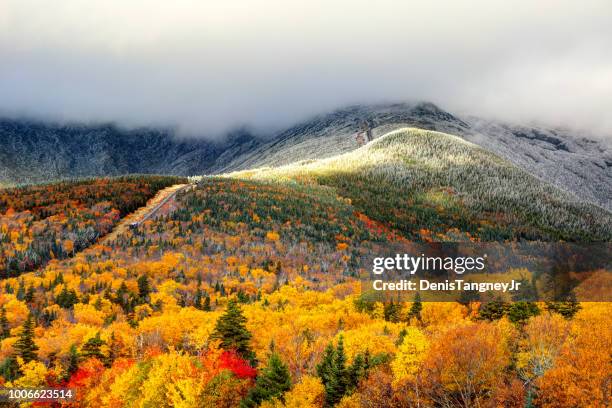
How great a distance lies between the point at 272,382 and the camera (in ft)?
203

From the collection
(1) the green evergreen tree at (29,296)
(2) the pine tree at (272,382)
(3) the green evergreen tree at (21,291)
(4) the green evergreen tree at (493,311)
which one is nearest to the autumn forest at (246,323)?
(2) the pine tree at (272,382)

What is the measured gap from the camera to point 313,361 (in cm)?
7269

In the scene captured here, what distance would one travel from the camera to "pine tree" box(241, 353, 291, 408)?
61.7 m

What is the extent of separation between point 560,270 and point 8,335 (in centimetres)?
9246

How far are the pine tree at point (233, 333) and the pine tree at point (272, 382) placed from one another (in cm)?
1543

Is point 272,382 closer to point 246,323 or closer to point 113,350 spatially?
point 246,323

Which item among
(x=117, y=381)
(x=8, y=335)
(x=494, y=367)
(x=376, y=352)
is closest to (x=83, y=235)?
(x=8, y=335)

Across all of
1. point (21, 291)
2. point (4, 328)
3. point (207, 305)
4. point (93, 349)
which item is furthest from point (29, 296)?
point (207, 305)

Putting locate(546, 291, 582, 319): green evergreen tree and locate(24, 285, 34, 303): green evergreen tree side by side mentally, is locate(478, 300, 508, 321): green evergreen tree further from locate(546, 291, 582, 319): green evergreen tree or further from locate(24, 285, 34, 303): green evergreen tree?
locate(24, 285, 34, 303): green evergreen tree

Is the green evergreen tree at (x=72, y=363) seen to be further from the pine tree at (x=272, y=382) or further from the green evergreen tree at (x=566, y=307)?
the green evergreen tree at (x=566, y=307)

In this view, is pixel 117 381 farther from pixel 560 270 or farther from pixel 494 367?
pixel 560 270

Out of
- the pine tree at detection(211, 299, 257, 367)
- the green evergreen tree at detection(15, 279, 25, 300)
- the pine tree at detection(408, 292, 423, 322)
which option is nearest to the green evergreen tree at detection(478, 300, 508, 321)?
the pine tree at detection(408, 292, 423, 322)

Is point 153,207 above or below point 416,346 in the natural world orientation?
above

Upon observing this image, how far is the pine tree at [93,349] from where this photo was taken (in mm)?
82062
